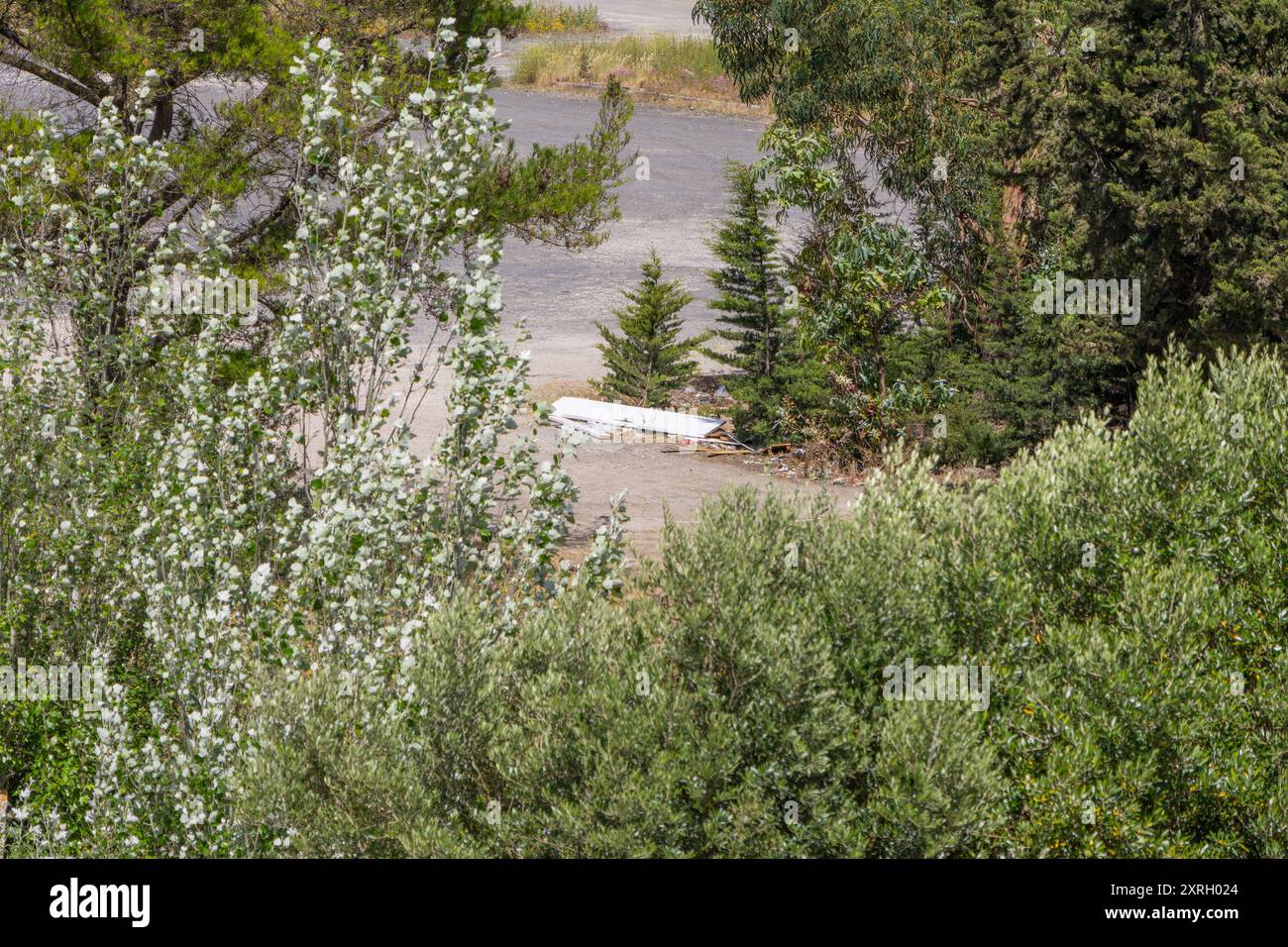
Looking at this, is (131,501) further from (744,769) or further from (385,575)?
(744,769)

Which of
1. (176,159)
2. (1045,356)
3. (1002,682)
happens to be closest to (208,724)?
(1002,682)

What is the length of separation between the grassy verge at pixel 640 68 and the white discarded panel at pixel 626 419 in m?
25.9

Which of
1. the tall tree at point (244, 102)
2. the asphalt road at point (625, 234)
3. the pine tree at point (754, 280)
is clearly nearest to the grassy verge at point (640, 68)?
the asphalt road at point (625, 234)

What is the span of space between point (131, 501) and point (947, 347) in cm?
1145

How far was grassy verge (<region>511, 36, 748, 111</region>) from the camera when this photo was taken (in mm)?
42562

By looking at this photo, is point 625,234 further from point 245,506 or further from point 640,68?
point 245,506

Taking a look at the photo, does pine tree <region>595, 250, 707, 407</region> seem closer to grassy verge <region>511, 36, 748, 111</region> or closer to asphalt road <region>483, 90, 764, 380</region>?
asphalt road <region>483, 90, 764, 380</region>

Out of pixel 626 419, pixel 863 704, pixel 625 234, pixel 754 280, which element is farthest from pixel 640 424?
pixel 863 704

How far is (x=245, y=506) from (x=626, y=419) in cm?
1044

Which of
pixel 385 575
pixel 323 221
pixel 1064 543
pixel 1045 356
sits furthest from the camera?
pixel 1045 356

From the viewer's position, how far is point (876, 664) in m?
4.88

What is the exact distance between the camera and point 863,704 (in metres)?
4.74

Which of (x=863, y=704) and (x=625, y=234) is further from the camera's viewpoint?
(x=625, y=234)

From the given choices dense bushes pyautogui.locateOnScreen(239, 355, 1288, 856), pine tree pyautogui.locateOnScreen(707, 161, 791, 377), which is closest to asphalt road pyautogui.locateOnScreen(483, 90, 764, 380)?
pine tree pyautogui.locateOnScreen(707, 161, 791, 377)
